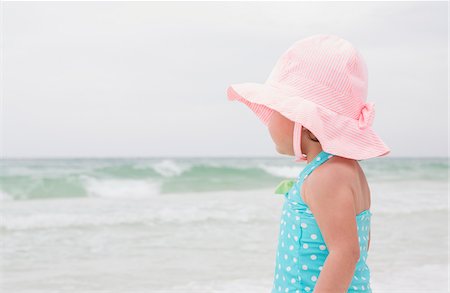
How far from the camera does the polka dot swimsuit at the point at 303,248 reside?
171 cm

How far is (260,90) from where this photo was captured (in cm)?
182

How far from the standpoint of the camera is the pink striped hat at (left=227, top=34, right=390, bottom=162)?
66.0 inches

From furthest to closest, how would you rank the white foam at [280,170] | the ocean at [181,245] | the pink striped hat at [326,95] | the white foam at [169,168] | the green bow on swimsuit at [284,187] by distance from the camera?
the white foam at [280,170], the white foam at [169,168], the ocean at [181,245], the green bow on swimsuit at [284,187], the pink striped hat at [326,95]

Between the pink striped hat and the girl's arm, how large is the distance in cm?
10

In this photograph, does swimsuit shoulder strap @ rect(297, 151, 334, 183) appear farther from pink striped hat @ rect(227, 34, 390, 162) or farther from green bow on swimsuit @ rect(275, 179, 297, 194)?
green bow on swimsuit @ rect(275, 179, 297, 194)

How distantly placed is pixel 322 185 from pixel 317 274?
0.91 ft

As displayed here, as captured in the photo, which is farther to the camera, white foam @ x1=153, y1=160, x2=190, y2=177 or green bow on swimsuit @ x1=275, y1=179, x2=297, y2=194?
white foam @ x1=153, y1=160, x2=190, y2=177

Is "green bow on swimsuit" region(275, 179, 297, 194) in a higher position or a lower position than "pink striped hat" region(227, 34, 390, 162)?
lower

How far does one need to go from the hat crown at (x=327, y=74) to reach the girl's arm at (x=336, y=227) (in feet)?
0.75

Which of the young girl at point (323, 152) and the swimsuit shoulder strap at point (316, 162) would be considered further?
the swimsuit shoulder strap at point (316, 162)

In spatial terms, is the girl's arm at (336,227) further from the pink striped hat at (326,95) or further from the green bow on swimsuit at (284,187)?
the green bow on swimsuit at (284,187)

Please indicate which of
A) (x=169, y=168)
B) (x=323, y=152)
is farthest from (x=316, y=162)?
(x=169, y=168)

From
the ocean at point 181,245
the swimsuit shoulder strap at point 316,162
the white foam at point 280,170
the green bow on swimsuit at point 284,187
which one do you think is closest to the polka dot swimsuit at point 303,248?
the swimsuit shoulder strap at point 316,162

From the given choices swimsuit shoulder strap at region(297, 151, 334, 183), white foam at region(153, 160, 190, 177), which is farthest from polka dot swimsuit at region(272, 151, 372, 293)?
white foam at region(153, 160, 190, 177)
